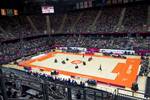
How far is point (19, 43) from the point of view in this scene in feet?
158

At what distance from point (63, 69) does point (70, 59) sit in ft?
23.3

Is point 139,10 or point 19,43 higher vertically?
point 139,10

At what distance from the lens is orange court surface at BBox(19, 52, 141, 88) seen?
2627cm

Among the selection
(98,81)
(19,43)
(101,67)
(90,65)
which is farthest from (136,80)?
(19,43)

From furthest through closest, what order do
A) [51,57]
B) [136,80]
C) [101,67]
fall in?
[51,57], [101,67], [136,80]

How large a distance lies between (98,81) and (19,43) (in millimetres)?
28742

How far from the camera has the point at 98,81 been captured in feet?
83.5

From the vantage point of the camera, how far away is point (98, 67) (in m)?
32.0

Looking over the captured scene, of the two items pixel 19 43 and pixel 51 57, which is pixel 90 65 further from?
pixel 19 43

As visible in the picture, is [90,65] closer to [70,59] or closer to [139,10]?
[70,59]

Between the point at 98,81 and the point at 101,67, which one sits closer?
the point at 98,81

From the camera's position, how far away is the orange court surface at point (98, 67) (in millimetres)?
26266

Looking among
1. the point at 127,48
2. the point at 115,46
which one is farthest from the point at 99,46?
the point at 127,48

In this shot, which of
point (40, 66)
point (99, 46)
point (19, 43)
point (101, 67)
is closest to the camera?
point (101, 67)
